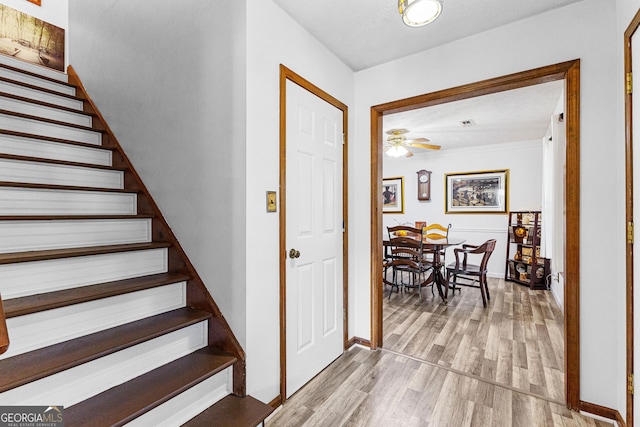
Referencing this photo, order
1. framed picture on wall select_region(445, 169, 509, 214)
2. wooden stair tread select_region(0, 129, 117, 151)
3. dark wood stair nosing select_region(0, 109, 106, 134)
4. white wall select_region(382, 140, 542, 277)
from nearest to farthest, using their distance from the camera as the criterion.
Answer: wooden stair tread select_region(0, 129, 117, 151), dark wood stair nosing select_region(0, 109, 106, 134), white wall select_region(382, 140, 542, 277), framed picture on wall select_region(445, 169, 509, 214)

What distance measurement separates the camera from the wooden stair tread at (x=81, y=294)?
4.35 feet

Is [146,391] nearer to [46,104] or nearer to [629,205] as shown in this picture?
[46,104]

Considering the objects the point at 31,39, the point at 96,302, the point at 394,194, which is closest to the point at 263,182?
the point at 96,302

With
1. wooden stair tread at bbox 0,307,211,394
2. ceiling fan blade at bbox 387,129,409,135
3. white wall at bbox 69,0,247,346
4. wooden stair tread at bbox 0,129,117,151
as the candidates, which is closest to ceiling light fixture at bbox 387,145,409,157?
ceiling fan blade at bbox 387,129,409,135

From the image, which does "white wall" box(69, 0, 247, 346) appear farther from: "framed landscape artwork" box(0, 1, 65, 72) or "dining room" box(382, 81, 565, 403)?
"dining room" box(382, 81, 565, 403)

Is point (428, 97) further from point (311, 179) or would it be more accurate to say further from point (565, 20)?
point (311, 179)

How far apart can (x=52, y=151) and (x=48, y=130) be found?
0.25m

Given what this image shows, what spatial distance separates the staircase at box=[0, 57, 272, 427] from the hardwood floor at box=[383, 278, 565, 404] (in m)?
1.71

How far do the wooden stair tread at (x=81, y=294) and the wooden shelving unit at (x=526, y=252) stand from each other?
5.09 metres

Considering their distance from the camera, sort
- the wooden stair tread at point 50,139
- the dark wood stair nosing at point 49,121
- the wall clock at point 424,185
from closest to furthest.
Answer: the wooden stair tread at point 50,139
the dark wood stair nosing at point 49,121
the wall clock at point 424,185

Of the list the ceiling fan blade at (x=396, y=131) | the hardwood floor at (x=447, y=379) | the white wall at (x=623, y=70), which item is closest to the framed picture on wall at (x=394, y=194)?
the ceiling fan blade at (x=396, y=131)

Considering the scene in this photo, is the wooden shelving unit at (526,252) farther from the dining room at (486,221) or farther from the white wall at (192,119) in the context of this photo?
the white wall at (192,119)

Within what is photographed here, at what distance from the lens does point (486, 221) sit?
227 inches

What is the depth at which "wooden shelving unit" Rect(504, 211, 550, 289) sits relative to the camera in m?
4.71
